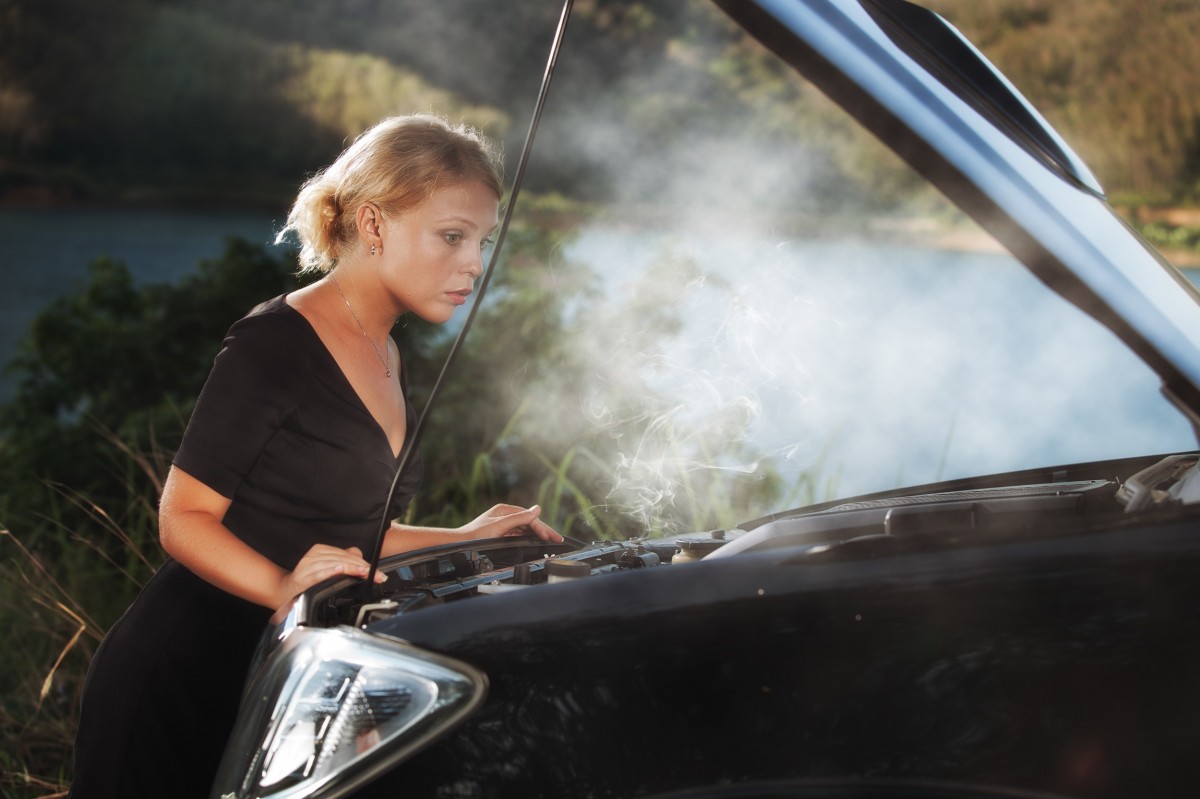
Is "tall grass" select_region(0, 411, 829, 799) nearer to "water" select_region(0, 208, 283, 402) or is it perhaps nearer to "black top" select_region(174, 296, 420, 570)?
"black top" select_region(174, 296, 420, 570)

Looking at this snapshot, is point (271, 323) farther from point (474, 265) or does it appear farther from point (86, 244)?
point (86, 244)

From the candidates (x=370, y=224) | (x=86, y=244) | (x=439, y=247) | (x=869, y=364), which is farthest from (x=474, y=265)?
(x=86, y=244)

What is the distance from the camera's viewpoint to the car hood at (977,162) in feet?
3.84

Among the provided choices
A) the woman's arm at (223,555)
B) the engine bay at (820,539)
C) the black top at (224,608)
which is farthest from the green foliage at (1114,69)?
the woman's arm at (223,555)

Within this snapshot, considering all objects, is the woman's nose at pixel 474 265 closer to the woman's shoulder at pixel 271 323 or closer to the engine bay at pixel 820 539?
the woman's shoulder at pixel 271 323

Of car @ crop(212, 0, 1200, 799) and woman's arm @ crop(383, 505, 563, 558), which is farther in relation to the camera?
woman's arm @ crop(383, 505, 563, 558)

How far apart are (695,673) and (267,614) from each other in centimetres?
98

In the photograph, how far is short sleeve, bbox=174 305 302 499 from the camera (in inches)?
64.5

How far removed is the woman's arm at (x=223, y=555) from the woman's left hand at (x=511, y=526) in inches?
18.5

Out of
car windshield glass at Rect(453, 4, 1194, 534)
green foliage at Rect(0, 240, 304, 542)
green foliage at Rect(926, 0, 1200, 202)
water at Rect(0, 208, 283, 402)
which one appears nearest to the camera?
car windshield glass at Rect(453, 4, 1194, 534)

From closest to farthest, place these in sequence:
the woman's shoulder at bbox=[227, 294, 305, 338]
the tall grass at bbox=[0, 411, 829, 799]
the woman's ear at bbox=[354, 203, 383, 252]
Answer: the woman's shoulder at bbox=[227, 294, 305, 338] → the woman's ear at bbox=[354, 203, 383, 252] → the tall grass at bbox=[0, 411, 829, 799]

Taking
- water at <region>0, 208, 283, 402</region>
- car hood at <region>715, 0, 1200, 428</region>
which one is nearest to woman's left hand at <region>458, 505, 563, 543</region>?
car hood at <region>715, 0, 1200, 428</region>

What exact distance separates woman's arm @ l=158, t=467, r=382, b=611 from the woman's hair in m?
0.55

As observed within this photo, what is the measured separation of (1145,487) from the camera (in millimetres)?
1446
